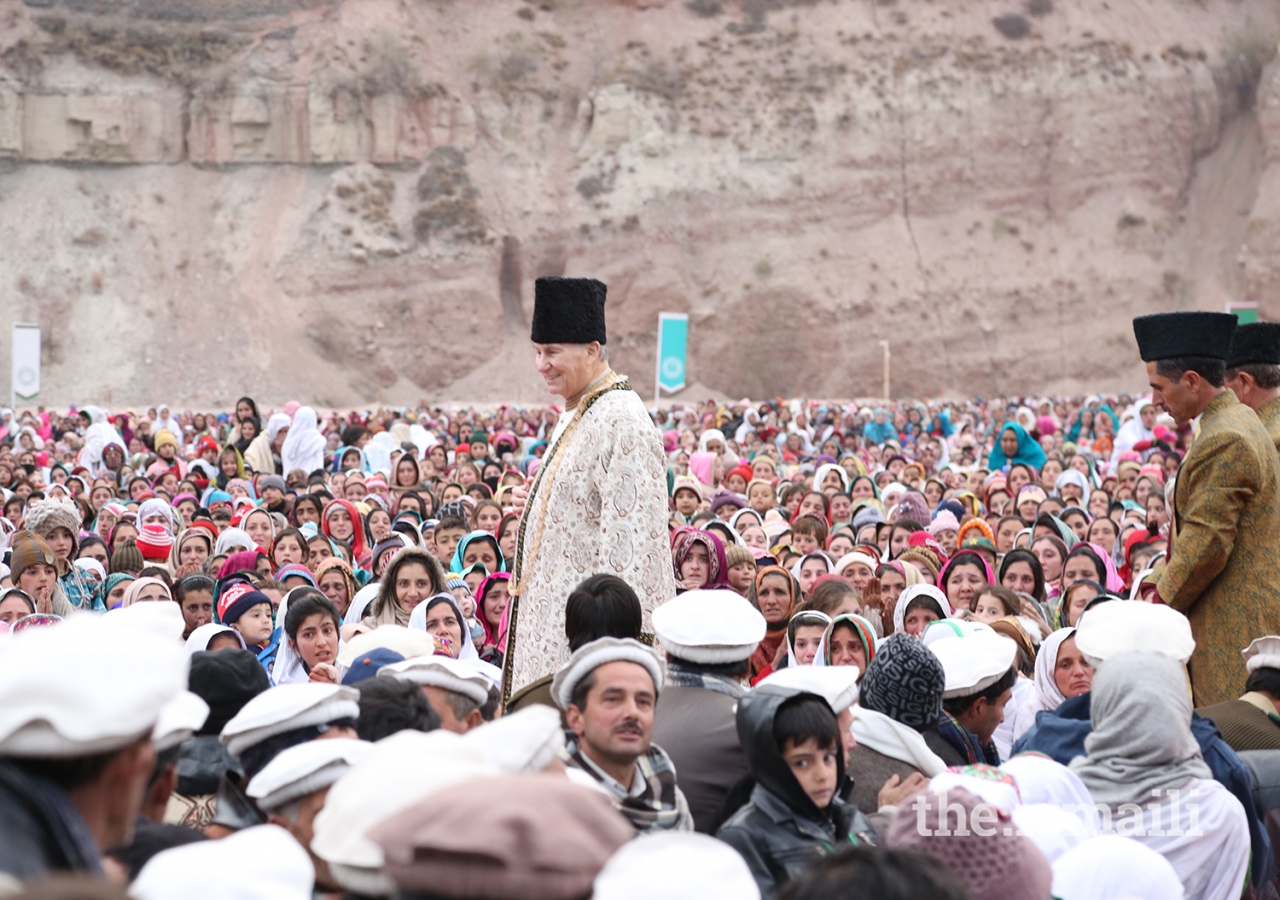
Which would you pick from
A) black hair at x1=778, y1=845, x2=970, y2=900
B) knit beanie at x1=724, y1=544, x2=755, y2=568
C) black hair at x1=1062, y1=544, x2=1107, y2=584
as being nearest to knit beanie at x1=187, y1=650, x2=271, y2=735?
black hair at x1=778, y1=845, x2=970, y2=900

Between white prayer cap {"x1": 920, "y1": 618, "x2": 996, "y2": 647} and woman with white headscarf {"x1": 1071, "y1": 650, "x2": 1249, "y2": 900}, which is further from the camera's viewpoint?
white prayer cap {"x1": 920, "y1": 618, "x2": 996, "y2": 647}

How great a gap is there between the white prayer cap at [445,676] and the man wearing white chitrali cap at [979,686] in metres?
1.46

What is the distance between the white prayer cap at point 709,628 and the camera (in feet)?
13.7

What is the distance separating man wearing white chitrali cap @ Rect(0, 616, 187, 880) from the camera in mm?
2020

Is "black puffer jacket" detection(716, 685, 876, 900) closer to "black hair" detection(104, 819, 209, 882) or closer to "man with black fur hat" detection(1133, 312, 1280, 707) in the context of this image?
"black hair" detection(104, 819, 209, 882)

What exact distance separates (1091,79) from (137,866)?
1882 inches

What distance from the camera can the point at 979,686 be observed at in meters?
4.54

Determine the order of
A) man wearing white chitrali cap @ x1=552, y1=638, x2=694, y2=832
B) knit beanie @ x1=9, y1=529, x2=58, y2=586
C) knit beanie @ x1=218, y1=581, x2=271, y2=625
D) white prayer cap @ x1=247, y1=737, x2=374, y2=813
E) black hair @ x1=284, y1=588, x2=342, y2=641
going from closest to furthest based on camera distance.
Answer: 1. white prayer cap @ x1=247, y1=737, x2=374, y2=813
2. man wearing white chitrali cap @ x1=552, y1=638, x2=694, y2=832
3. black hair @ x1=284, y1=588, x2=342, y2=641
4. knit beanie @ x1=218, y1=581, x2=271, y2=625
5. knit beanie @ x1=9, y1=529, x2=58, y2=586

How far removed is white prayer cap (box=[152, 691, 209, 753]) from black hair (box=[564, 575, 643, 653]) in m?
1.61

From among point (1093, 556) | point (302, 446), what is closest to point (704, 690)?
point (1093, 556)

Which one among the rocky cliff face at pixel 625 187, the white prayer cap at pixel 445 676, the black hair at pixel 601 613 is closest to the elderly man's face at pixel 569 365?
the black hair at pixel 601 613

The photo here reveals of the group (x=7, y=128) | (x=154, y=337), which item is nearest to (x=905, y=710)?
(x=154, y=337)

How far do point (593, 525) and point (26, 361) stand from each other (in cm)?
2402

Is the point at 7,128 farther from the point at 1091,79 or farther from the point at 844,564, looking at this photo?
the point at 844,564
